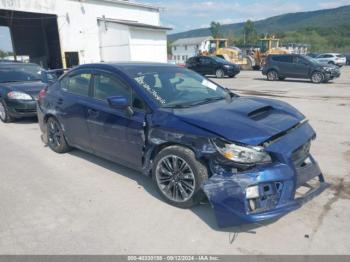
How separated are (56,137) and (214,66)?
60.3 feet

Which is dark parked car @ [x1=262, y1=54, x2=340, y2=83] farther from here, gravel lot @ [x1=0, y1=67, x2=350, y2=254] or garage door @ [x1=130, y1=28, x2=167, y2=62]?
gravel lot @ [x1=0, y1=67, x2=350, y2=254]

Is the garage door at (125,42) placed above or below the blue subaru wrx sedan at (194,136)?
above

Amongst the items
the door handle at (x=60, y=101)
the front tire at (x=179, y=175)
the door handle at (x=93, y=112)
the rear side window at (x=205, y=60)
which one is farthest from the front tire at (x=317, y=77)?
the front tire at (x=179, y=175)

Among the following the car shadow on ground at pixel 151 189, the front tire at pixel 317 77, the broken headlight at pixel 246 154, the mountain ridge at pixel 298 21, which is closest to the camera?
the broken headlight at pixel 246 154

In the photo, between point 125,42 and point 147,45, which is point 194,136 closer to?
point 125,42

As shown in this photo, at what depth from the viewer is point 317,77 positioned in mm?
17953

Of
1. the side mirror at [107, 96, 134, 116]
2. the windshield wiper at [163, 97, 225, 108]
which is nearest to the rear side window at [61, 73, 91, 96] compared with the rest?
the side mirror at [107, 96, 134, 116]

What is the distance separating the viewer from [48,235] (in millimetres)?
3354

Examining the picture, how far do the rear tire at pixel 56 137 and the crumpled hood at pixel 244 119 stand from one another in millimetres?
2734

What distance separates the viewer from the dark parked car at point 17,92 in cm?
832

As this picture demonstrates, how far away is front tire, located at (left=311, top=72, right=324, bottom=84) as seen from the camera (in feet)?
58.3

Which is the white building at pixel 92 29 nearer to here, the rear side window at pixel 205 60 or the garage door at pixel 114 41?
the garage door at pixel 114 41

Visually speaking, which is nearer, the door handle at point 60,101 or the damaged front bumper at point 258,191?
the damaged front bumper at point 258,191

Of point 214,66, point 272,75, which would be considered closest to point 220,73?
point 214,66
